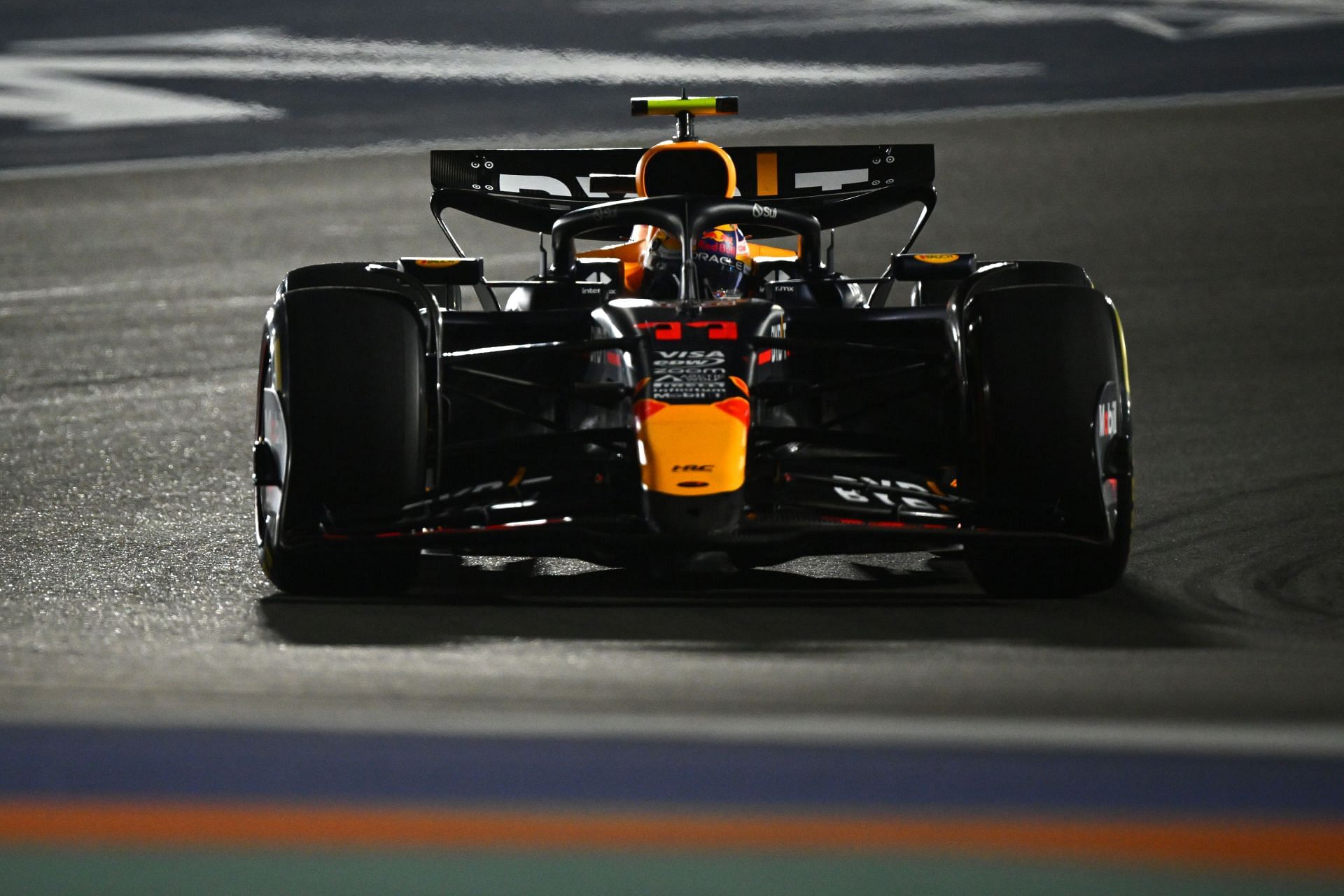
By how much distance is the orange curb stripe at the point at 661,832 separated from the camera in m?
3.78

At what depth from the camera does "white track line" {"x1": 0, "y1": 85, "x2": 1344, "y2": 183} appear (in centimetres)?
2092

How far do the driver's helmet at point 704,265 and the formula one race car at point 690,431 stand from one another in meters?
0.40

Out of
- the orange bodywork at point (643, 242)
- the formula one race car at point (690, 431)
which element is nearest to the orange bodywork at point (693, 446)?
the formula one race car at point (690, 431)

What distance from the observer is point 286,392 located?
6492 millimetres

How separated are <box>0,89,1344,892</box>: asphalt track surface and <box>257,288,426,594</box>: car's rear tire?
14cm

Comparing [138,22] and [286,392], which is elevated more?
[138,22]

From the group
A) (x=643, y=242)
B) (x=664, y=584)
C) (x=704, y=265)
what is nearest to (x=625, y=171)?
(x=643, y=242)

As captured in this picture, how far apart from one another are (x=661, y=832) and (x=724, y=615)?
7.68ft

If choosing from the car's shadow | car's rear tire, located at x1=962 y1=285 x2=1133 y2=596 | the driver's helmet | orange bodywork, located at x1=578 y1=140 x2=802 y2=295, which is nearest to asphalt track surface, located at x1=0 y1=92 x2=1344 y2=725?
the car's shadow

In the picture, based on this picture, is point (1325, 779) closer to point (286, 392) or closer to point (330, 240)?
point (286, 392)

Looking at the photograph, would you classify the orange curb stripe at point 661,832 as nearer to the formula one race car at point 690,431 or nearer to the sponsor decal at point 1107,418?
the formula one race car at point 690,431

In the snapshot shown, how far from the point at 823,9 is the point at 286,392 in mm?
17037

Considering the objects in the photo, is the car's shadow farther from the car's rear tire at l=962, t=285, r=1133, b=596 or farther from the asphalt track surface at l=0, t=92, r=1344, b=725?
the car's rear tire at l=962, t=285, r=1133, b=596

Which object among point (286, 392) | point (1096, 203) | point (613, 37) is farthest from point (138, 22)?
point (286, 392)
